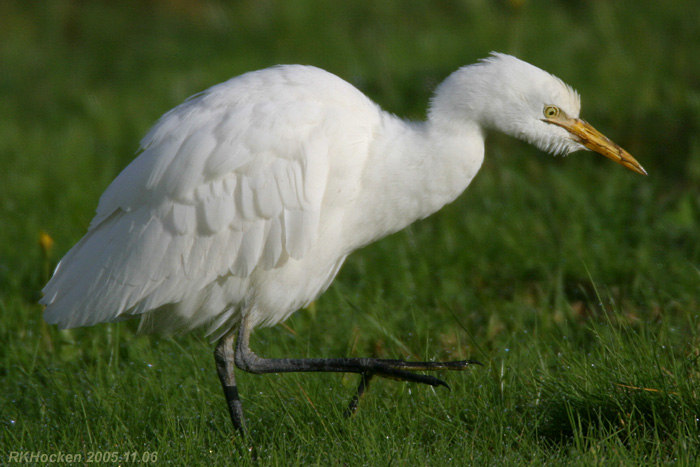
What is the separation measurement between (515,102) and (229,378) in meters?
1.73

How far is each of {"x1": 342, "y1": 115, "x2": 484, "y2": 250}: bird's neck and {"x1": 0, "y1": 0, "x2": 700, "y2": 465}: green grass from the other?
0.53 meters

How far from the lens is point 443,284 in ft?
15.8

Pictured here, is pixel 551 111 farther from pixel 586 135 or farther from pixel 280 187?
pixel 280 187

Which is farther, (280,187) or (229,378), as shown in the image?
(229,378)

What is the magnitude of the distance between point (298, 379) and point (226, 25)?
7048 mm

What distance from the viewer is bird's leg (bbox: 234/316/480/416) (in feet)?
10.7

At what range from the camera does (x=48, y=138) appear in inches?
311

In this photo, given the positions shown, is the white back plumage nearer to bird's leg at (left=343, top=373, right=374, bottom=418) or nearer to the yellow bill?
bird's leg at (left=343, top=373, right=374, bottom=418)

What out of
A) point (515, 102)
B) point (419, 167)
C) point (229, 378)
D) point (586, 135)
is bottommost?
point (229, 378)

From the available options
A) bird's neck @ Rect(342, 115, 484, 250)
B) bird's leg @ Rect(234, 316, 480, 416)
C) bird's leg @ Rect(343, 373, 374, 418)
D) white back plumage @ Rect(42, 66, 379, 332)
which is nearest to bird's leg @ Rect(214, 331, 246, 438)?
bird's leg @ Rect(234, 316, 480, 416)

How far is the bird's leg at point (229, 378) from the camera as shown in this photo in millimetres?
3430

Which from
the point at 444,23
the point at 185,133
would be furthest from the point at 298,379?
the point at 444,23

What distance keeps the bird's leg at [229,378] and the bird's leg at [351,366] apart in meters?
0.12

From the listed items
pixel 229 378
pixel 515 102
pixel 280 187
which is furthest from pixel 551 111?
pixel 229 378
